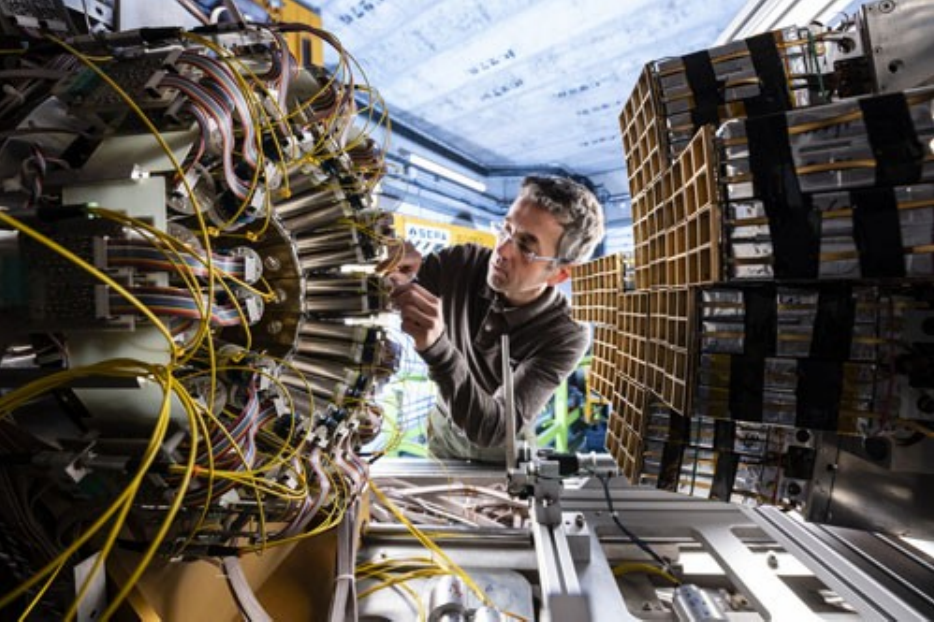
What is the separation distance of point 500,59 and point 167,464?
3.62 m

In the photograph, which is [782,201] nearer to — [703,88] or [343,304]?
[703,88]

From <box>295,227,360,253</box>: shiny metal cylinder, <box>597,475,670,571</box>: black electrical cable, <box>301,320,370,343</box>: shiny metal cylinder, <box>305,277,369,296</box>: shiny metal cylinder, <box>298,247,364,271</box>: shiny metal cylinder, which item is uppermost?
<box>295,227,360,253</box>: shiny metal cylinder

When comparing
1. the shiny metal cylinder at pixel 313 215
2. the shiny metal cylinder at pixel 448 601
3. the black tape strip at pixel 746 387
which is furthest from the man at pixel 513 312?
the black tape strip at pixel 746 387

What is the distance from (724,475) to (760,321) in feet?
1.48

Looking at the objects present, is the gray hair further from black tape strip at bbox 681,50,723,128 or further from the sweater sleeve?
black tape strip at bbox 681,50,723,128

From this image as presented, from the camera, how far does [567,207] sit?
2562 mm

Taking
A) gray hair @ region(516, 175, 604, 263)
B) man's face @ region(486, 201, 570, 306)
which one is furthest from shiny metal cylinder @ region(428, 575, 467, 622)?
gray hair @ region(516, 175, 604, 263)

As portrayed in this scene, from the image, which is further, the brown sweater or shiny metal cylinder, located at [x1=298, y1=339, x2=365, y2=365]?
the brown sweater

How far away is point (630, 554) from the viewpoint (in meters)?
1.59

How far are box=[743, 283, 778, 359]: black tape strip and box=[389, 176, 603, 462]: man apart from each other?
1.13 metres

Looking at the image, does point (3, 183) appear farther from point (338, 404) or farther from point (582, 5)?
point (582, 5)

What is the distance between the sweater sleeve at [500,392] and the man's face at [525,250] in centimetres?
35

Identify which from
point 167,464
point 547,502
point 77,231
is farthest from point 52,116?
point 547,502

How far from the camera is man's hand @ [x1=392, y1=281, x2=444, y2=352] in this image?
1.92 meters
